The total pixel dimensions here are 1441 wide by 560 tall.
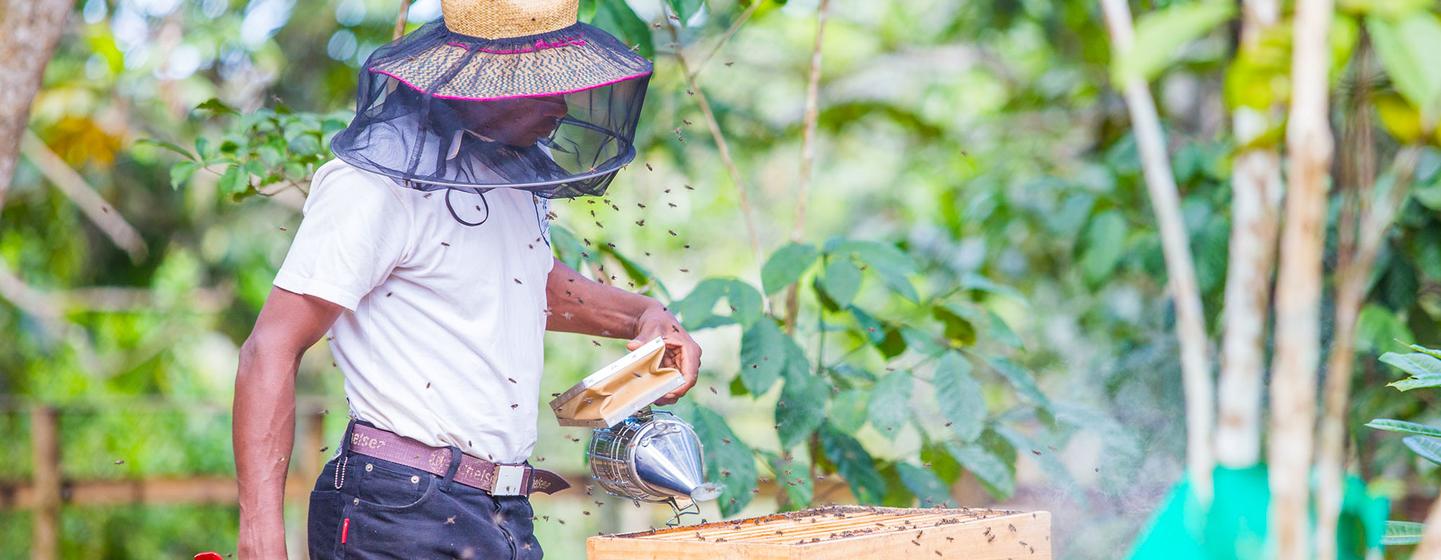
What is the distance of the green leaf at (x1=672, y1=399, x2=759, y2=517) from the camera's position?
304cm

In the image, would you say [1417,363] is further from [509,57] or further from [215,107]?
[215,107]

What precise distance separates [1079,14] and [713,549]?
5606 millimetres

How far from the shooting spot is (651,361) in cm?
230

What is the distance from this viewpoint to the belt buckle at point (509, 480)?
227 cm

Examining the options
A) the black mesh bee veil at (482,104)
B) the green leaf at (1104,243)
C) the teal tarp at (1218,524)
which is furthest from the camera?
the green leaf at (1104,243)

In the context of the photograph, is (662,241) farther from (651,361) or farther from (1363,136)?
(1363,136)

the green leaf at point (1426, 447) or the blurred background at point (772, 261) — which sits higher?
the green leaf at point (1426, 447)

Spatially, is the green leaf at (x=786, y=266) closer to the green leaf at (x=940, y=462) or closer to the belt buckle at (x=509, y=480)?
the green leaf at (x=940, y=462)

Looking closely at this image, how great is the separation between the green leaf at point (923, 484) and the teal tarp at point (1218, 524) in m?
2.07

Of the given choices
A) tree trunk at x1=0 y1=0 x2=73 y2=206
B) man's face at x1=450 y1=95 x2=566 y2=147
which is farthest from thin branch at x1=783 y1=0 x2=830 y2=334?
tree trunk at x1=0 y1=0 x2=73 y2=206

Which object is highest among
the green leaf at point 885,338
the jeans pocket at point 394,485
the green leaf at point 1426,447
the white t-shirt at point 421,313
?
the white t-shirt at point 421,313

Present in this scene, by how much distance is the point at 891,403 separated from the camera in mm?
3133

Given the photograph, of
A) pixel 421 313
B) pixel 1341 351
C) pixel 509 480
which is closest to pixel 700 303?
pixel 509 480

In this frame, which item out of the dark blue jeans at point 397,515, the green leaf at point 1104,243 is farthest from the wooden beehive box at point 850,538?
the green leaf at point 1104,243
